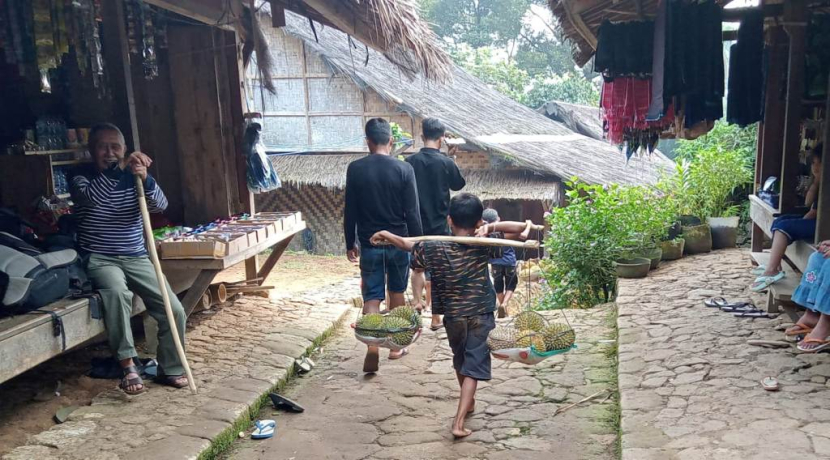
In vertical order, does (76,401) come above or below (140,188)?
below

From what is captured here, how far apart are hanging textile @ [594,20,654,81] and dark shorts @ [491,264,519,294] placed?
2.32 meters

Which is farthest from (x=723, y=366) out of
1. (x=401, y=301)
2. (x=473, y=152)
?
(x=473, y=152)

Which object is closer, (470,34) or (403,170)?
(403,170)

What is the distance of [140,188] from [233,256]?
50.0 inches

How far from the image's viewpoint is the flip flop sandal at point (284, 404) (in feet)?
15.9

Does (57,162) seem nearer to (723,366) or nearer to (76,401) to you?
(76,401)

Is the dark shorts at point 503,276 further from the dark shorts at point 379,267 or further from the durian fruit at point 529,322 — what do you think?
the durian fruit at point 529,322

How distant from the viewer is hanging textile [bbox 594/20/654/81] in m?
5.95

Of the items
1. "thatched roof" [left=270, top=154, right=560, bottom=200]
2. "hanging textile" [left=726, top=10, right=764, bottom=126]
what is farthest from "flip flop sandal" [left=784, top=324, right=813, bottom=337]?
"thatched roof" [left=270, top=154, right=560, bottom=200]

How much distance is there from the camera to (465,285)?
4133 millimetres

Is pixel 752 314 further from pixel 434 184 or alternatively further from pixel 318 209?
pixel 318 209

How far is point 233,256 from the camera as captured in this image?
5.84 metres

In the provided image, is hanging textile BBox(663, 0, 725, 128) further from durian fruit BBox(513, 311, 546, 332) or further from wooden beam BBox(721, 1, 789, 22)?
durian fruit BBox(513, 311, 546, 332)

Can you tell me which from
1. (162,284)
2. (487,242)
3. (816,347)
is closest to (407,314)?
(487,242)
